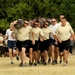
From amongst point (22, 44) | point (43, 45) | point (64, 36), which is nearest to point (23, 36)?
point (22, 44)

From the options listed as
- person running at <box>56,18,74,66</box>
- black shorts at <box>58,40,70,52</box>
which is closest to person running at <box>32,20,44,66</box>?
person running at <box>56,18,74,66</box>

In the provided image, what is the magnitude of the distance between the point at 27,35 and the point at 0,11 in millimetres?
23518

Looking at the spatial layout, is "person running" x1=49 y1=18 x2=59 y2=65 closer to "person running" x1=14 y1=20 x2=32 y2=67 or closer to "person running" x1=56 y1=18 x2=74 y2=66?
"person running" x1=56 y1=18 x2=74 y2=66

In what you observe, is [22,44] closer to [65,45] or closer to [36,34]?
[36,34]

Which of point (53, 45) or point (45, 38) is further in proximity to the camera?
point (53, 45)

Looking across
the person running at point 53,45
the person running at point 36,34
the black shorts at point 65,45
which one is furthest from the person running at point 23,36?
the person running at point 53,45

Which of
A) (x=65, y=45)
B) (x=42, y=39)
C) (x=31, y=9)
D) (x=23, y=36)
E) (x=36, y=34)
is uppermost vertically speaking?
(x=31, y=9)

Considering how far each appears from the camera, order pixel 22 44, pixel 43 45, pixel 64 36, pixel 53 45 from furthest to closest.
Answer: pixel 53 45 < pixel 43 45 < pixel 64 36 < pixel 22 44

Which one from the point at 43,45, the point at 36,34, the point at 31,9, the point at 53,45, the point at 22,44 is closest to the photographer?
the point at 22,44

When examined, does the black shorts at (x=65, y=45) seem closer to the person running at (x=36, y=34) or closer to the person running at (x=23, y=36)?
the person running at (x=36, y=34)

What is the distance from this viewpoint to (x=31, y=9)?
4484 centimetres

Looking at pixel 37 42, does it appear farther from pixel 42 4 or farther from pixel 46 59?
pixel 42 4

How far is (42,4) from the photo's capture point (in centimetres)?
4450

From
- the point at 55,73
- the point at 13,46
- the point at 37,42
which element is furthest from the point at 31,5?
the point at 55,73
